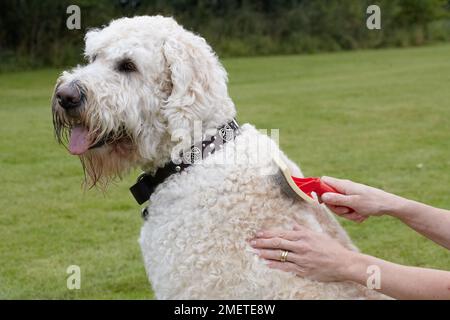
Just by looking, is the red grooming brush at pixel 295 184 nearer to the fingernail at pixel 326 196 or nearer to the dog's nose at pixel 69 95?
the fingernail at pixel 326 196

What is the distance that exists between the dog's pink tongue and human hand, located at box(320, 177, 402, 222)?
Result: 1008 mm

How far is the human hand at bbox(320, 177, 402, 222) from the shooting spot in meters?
3.12

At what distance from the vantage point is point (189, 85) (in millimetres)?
3049

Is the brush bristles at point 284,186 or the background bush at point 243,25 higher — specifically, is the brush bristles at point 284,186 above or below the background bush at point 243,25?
below

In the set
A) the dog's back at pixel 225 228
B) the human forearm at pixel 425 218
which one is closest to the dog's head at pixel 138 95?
the dog's back at pixel 225 228

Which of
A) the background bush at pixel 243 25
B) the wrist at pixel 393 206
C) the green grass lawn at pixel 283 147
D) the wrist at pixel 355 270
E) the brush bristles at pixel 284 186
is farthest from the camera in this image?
the background bush at pixel 243 25

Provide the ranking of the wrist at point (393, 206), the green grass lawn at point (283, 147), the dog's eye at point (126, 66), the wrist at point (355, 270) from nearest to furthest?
the wrist at point (355, 270)
the dog's eye at point (126, 66)
the wrist at point (393, 206)
the green grass lawn at point (283, 147)

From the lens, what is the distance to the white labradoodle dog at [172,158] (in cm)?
290

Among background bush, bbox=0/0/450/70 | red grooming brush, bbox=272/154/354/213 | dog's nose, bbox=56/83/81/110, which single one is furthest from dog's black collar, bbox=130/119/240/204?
background bush, bbox=0/0/450/70

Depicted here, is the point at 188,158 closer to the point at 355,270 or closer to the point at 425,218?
the point at 355,270

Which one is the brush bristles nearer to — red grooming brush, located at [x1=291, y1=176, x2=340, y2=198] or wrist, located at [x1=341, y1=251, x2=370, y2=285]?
red grooming brush, located at [x1=291, y1=176, x2=340, y2=198]

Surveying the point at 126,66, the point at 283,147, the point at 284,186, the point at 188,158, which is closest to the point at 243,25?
the point at 283,147

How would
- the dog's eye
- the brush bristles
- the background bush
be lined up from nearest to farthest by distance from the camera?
→ the brush bristles < the dog's eye < the background bush

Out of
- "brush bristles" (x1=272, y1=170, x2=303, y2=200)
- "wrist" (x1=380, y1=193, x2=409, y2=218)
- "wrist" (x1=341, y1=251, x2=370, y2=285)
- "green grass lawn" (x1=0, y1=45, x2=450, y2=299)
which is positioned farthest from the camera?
"green grass lawn" (x1=0, y1=45, x2=450, y2=299)
